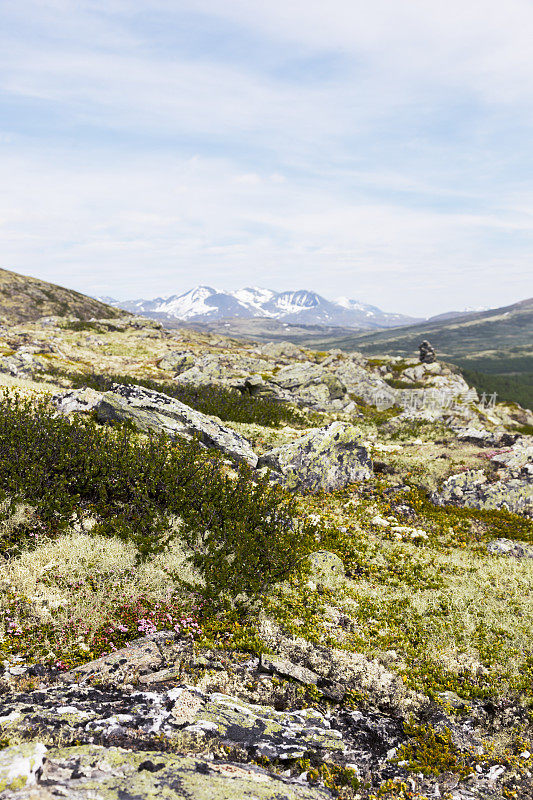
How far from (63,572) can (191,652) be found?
323cm

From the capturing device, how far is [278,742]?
18.6 ft

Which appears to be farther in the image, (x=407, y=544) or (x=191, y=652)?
(x=407, y=544)

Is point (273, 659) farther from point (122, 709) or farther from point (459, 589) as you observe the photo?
point (459, 589)

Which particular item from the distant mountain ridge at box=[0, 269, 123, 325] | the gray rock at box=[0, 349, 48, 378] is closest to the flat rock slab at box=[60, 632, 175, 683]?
the gray rock at box=[0, 349, 48, 378]

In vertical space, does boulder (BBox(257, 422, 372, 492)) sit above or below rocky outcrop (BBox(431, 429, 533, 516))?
above

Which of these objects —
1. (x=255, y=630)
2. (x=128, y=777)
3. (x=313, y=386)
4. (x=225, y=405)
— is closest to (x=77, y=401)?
(x=225, y=405)

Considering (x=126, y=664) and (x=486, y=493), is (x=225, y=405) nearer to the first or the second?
(x=486, y=493)

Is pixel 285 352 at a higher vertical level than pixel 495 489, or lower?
higher

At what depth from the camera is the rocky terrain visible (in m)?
5.09

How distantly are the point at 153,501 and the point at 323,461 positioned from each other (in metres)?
8.98

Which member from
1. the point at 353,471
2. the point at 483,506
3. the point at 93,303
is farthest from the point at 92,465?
the point at 93,303

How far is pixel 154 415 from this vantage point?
1827 cm

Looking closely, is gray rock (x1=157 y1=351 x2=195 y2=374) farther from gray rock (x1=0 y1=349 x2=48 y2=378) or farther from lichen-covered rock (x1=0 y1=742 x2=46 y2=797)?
lichen-covered rock (x1=0 y1=742 x2=46 y2=797)

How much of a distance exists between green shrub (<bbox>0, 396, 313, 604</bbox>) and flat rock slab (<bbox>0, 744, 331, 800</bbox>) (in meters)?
4.16
